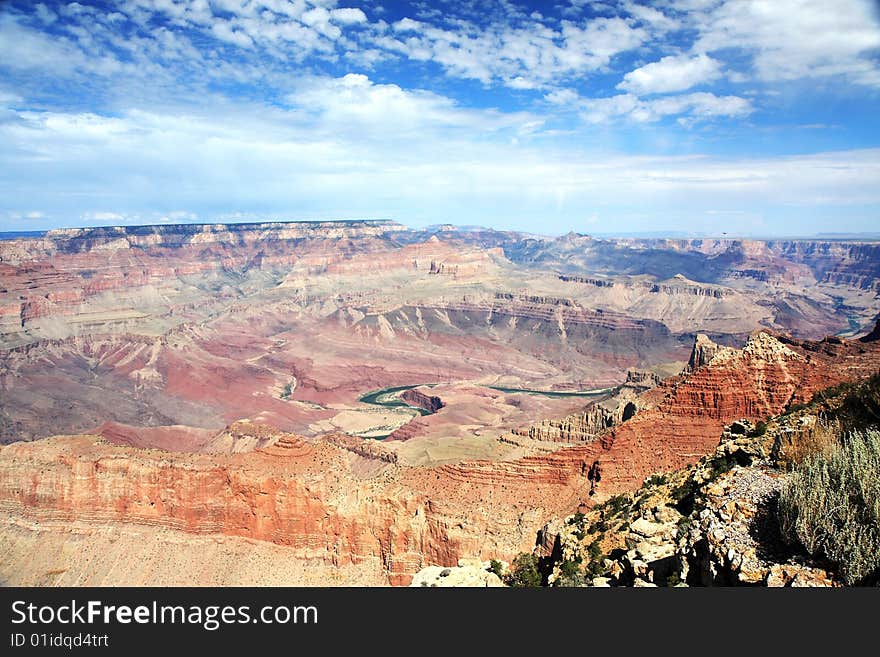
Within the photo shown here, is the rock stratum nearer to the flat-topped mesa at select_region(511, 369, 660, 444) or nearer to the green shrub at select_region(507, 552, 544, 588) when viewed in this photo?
the green shrub at select_region(507, 552, 544, 588)

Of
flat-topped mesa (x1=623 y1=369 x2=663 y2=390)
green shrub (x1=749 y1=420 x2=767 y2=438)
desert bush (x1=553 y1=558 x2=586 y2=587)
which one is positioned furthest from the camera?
flat-topped mesa (x1=623 y1=369 x2=663 y2=390)

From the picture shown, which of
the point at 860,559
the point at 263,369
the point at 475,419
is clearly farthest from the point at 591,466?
the point at 263,369

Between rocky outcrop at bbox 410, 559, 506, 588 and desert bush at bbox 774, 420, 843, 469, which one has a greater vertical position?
desert bush at bbox 774, 420, 843, 469

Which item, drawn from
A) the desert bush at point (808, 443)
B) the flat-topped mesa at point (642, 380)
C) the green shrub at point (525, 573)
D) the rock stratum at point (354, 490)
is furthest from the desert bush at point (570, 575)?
the flat-topped mesa at point (642, 380)

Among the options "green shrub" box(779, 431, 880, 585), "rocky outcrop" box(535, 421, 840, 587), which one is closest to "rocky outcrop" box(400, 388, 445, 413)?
"rocky outcrop" box(535, 421, 840, 587)

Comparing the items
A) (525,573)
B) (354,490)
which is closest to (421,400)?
(354,490)

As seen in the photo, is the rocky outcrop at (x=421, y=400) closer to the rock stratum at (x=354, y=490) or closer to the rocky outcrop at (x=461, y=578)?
the rock stratum at (x=354, y=490)
